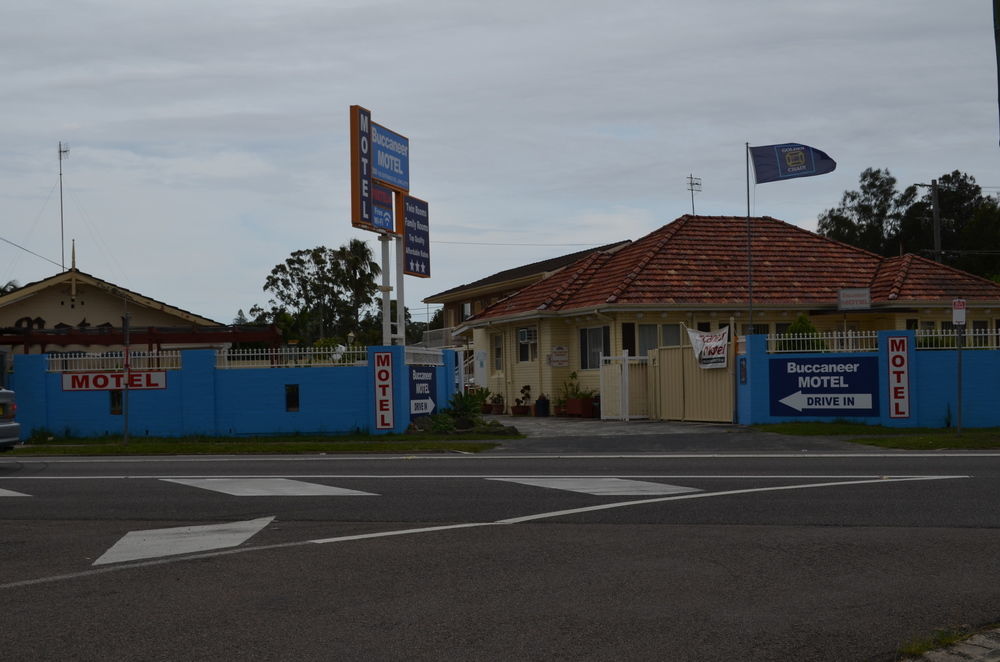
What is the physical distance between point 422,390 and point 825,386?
8.78 m

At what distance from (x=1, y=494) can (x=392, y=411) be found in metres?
11.7

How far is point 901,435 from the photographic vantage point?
21422 millimetres

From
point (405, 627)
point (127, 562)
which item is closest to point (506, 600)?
point (405, 627)

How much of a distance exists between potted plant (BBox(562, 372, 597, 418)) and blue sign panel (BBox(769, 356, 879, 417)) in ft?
24.9

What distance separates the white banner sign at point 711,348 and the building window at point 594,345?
5770mm

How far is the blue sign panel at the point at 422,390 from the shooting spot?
25.1m

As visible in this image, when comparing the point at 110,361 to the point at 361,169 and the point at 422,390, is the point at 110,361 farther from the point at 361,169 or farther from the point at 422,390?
the point at 361,169

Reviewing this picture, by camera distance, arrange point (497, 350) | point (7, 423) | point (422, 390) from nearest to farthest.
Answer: point (7, 423)
point (422, 390)
point (497, 350)

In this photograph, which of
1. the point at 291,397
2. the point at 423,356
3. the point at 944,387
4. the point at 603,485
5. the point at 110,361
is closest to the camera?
the point at 603,485

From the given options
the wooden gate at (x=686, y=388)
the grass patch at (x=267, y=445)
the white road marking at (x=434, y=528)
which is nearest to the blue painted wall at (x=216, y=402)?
the grass patch at (x=267, y=445)

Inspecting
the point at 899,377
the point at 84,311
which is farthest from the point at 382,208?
the point at 84,311

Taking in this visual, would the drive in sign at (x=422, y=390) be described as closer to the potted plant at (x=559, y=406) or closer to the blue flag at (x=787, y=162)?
the potted plant at (x=559, y=406)

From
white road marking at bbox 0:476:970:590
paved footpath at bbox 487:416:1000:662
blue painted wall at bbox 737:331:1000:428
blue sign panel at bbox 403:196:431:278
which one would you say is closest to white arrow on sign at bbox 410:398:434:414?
paved footpath at bbox 487:416:1000:662

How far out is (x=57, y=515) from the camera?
36.5 ft
